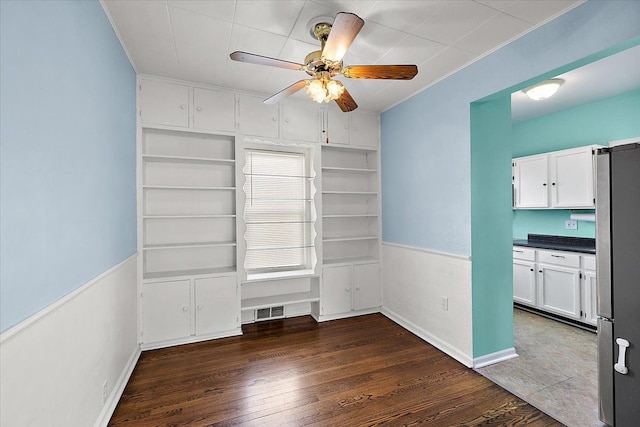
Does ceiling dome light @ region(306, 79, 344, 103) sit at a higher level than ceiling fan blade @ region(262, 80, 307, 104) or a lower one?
lower

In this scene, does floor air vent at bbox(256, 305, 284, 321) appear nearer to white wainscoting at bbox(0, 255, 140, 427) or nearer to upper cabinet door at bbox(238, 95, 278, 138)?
white wainscoting at bbox(0, 255, 140, 427)

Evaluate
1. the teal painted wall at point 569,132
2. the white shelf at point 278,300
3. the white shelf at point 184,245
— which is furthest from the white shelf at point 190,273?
the teal painted wall at point 569,132

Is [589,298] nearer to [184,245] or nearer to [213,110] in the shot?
[184,245]

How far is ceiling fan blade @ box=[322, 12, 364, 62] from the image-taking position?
4.85 feet

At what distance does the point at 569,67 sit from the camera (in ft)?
6.63

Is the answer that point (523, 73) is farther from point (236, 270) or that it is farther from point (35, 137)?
point (236, 270)

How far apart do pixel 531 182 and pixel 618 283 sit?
2.89 meters

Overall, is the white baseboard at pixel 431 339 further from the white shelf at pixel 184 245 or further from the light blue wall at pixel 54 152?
the light blue wall at pixel 54 152

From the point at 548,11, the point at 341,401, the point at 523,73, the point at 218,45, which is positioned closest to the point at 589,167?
the point at 523,73

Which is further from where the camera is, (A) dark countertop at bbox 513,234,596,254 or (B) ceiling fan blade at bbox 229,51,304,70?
(A) dark countertop at bbox 513,234,596,254

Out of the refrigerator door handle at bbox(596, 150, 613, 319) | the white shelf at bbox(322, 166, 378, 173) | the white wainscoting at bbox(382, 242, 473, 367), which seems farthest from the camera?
the white shelf at bbox(322, 166, 378, 173)

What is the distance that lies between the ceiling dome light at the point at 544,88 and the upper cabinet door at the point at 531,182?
119cm

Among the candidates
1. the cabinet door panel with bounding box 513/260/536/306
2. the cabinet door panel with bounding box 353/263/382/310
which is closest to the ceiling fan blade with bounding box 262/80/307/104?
the cabinet door panel with bounding box 353/263/382/310

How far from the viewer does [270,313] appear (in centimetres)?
373
